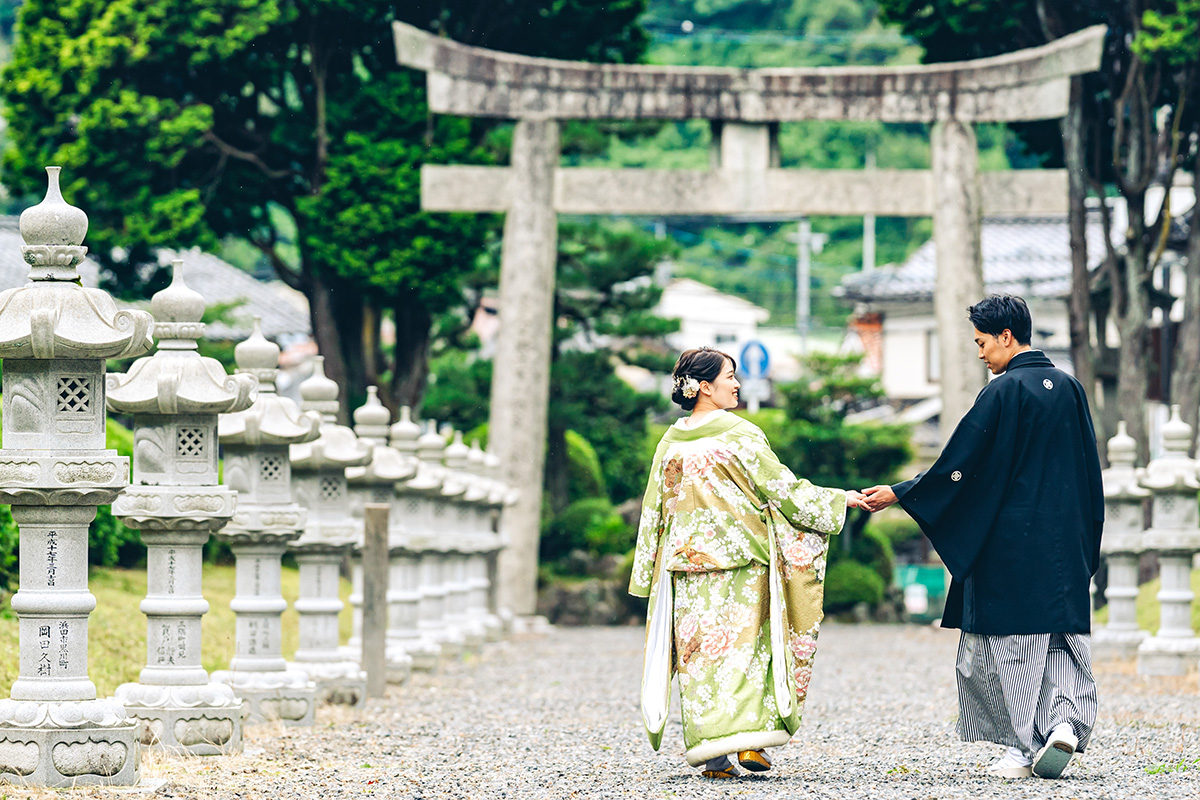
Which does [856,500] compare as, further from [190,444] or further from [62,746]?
[62,746]

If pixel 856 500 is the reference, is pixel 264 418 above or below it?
above

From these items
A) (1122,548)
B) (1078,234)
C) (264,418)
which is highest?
(1078,234)

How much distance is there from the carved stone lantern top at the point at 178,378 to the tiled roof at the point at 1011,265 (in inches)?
998

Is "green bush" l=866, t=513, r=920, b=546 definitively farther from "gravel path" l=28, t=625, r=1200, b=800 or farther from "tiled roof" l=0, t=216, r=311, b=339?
"gravel path" l=28, t=625, r=1200, b=800

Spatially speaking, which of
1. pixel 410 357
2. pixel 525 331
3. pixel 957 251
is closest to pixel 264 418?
pixel 525 331

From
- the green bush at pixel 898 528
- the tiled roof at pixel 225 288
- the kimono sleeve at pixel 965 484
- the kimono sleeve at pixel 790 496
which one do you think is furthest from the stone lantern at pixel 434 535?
the green bush at pixel 898 528

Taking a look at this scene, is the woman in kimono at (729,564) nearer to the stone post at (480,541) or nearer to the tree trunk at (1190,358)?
the stone post at (480,541)

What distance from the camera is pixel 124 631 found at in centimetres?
1033

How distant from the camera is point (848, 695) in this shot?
447 inches

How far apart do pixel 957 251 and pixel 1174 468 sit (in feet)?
21.2

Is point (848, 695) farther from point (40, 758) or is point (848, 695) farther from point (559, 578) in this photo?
point (559, 578)

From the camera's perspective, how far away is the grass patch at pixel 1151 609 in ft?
46.1

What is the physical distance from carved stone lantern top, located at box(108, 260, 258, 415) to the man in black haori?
8.62 feet

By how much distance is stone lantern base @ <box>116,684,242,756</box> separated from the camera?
7.26 metres
